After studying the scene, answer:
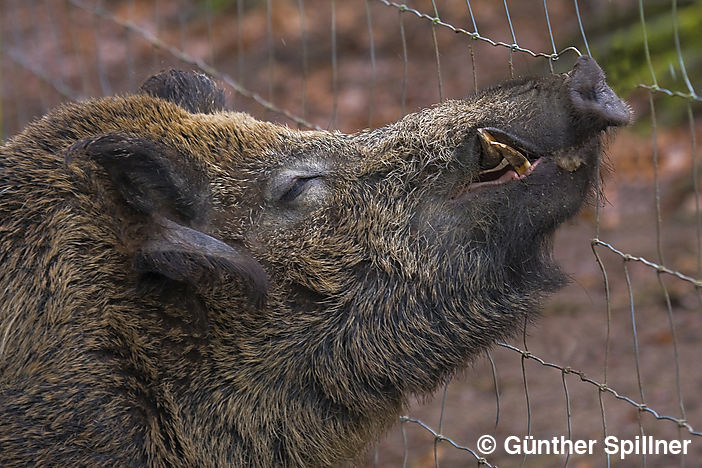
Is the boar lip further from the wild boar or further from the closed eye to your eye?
the closed eye

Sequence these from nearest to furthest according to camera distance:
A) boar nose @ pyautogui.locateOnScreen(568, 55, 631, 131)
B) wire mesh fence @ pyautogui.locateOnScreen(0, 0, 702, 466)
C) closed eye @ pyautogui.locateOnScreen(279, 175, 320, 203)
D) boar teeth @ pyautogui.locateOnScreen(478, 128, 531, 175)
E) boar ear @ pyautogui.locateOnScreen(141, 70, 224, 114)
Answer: boar nose @ pyautogui.locateOnScreen(568, 55, 631, 131) < boar teeth @ pyautogui.locateOnScreen(478, 128, 531, 175) < closed eye @ pyautogui.locateOnScreen(279, 175, 320, 203) < boar ear @ pyautogui.locateOnScreen(141, 70, 224, 114) < wire mesh fence @ pyautogui.locateOnScreen(0, 0, 702, 466)


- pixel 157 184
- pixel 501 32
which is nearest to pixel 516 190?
pixel 157 184

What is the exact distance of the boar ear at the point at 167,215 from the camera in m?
3.04

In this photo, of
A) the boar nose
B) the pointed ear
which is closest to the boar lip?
the boar nose

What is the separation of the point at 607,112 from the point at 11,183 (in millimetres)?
2019

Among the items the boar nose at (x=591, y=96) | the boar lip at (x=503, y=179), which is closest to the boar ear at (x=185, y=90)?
the boar lip at (x=503, y=179)

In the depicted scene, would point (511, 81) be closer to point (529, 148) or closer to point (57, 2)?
point (529, 148)

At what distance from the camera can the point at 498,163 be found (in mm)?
3295

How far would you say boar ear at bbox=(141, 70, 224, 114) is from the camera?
380 centimetres

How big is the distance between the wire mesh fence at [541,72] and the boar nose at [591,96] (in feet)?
0.50

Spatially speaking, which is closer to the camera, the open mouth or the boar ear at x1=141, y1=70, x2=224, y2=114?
the open mouth

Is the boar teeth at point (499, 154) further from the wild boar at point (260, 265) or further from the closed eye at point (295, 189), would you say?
the closed eye at point (295, 189)

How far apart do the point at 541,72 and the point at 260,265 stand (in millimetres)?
2256

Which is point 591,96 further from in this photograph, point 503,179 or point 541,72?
point 541,72
